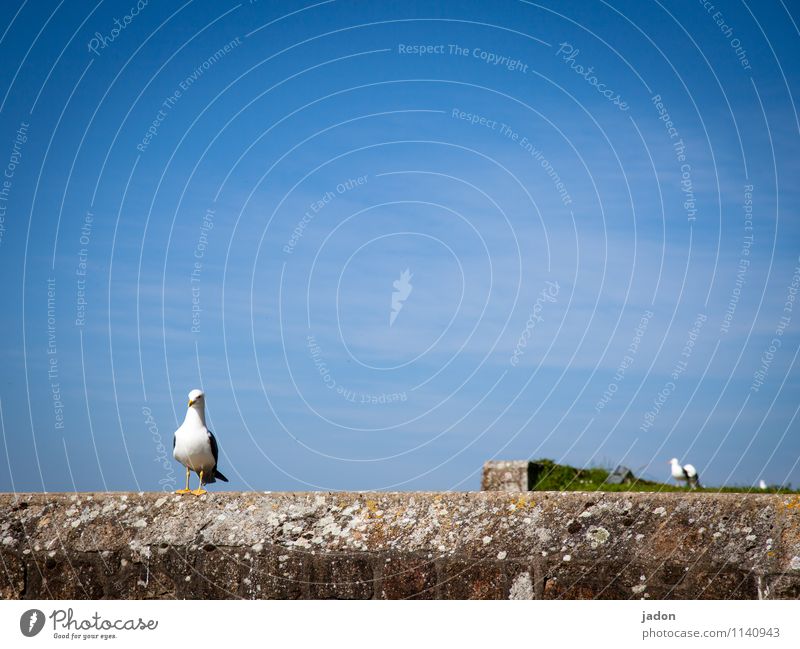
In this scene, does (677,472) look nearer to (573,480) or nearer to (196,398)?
(573,480)

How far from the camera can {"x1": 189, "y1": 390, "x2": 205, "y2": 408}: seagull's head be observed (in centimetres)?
756

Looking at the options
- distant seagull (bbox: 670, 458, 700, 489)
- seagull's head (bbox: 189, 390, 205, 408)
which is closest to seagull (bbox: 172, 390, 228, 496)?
seagull's head (bbox: 189, 390, 205, 408)

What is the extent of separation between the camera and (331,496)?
5754mm

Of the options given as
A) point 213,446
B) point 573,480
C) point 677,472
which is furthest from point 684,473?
point 213,446

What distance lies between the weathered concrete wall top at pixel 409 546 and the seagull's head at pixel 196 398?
1708mm

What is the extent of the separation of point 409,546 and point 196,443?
8.38 feet

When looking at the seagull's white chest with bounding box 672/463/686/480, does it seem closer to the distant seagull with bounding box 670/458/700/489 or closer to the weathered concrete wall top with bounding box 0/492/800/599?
the distant seagull with bounding box 670/458/700/489

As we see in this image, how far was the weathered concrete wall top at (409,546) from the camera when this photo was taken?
5254 mm

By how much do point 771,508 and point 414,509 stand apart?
2113mm

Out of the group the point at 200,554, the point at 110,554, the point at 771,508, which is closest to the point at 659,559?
the point at 771,508

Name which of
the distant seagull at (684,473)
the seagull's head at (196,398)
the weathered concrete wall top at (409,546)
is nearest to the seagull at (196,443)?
the seagull's head at (196,398)

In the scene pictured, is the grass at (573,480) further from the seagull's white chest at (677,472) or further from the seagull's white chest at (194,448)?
the seagull's white chest at (194,448)

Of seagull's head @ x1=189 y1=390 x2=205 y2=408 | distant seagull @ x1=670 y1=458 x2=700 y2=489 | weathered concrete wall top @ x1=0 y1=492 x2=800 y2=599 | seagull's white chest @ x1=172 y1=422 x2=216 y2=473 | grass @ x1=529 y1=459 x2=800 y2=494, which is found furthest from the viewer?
distant seagull @ x1=670 y1=458 x2=700 y2=489

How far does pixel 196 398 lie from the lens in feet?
24.8
